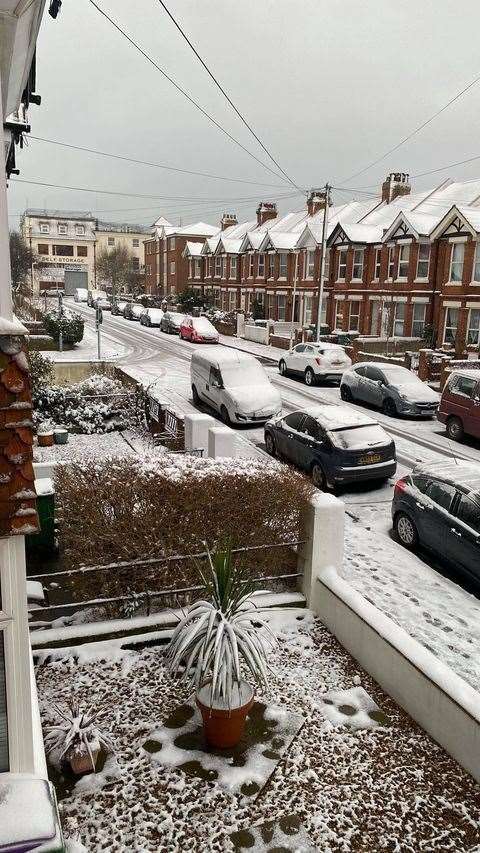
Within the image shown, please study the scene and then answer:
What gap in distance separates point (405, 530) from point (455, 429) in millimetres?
7410

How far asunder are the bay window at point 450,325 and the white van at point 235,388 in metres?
15.2

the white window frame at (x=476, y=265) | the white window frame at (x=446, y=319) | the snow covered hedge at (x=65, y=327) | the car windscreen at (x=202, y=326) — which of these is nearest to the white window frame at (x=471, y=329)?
the white window frame at (x=446, y=319)

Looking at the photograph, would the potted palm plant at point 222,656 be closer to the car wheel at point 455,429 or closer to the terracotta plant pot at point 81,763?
the terracotta plant pot at point 81,763

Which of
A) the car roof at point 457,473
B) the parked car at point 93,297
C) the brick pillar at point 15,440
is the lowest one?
the car roof at point 457,473

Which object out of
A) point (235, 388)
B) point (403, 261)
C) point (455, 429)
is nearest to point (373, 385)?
point (455, 429)

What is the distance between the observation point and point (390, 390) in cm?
1858

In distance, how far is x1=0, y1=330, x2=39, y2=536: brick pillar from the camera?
2.92m

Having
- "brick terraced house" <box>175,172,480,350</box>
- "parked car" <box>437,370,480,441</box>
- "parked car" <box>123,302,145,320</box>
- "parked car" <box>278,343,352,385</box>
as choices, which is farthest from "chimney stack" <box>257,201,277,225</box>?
"parked car" <box>437,370,480,441</box>

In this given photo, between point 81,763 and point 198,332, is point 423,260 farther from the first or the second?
point 81,763

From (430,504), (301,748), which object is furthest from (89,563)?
(430,504)

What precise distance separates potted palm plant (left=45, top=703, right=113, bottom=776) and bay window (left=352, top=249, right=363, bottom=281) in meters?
33.9

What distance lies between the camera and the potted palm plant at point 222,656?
4738mm

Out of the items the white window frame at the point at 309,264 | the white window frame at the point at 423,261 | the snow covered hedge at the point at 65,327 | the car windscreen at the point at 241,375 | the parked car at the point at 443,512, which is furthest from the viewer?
the white window frame at the point at 309,264

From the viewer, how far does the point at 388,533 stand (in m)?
10.2
